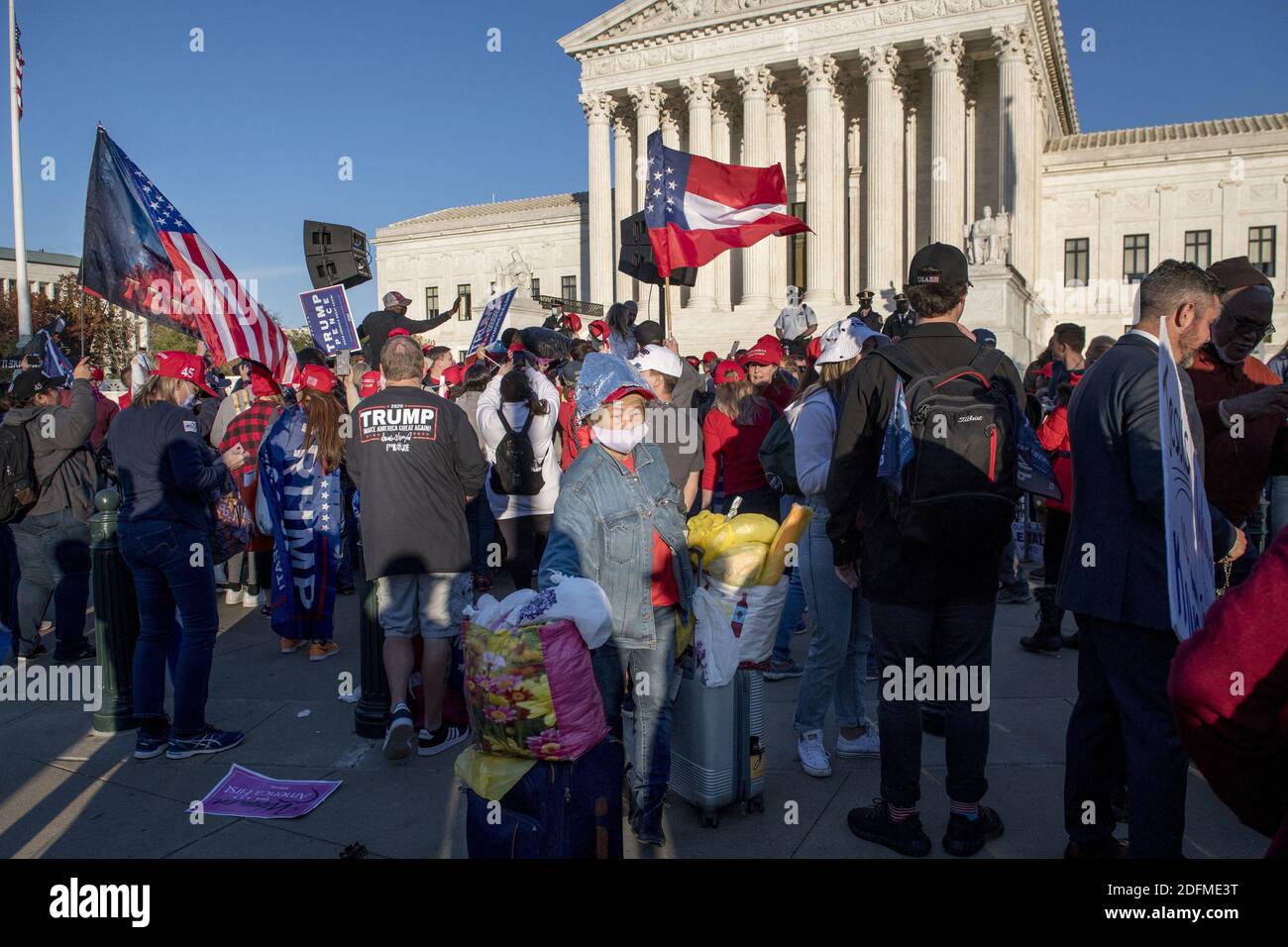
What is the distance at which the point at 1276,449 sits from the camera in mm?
3553

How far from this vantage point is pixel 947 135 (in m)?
32.8

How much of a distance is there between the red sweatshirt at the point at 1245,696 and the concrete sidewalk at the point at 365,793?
7.72 feet

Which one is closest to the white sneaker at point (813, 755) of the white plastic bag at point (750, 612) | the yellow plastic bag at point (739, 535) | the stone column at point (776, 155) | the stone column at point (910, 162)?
the white plastic bag at point (750, 612)

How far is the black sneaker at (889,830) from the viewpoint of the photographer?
11.5 ft

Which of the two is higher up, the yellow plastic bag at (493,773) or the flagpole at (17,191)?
the flagpole at (17,191)

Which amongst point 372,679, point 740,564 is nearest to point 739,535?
point 740,564

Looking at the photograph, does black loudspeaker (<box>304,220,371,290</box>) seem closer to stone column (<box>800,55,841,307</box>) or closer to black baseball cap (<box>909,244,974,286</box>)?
black baseball cap (<box>909,244,974,286</box>)

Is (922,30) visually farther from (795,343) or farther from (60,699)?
(60,699)

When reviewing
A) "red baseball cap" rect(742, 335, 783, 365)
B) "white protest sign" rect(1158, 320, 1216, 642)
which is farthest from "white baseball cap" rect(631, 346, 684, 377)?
"white protest sign" rect(1158, 320, 1216, 642)

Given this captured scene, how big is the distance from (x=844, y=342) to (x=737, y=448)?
198 cm

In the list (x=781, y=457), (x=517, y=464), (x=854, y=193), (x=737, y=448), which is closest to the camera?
(x=781, y=457)

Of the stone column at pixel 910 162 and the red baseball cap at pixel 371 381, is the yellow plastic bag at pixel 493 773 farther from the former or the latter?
the stone column at pixel 910 162

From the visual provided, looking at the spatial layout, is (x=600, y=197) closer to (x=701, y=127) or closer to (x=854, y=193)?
(x=701, y=127)

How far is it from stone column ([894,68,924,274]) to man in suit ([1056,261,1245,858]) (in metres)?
35.3
